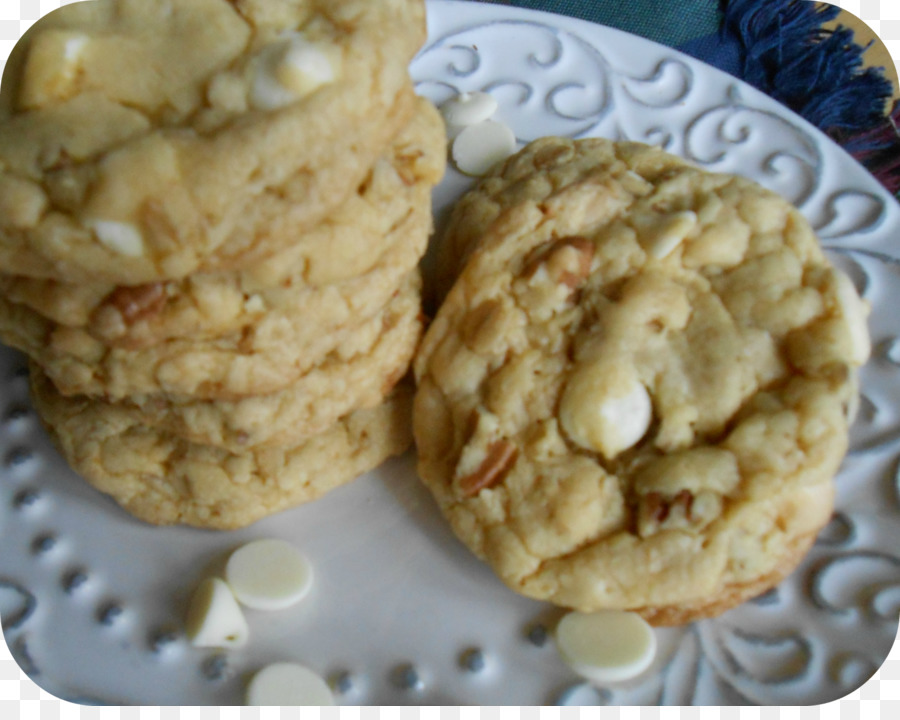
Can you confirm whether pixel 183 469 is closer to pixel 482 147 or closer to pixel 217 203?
pixel 217 203

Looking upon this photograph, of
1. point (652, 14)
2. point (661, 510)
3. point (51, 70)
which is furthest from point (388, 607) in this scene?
point (652, 14)

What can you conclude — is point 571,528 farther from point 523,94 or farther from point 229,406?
point 523,94

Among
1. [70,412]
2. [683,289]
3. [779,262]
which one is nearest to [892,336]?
[779,262]

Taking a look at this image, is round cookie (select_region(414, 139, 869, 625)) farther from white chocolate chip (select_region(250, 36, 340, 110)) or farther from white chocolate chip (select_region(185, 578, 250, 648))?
white chocolate chip (select_region(250, 36, 340, 110))

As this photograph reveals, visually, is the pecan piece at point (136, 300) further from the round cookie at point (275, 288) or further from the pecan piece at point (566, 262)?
the pecan piece at point (566, 262)

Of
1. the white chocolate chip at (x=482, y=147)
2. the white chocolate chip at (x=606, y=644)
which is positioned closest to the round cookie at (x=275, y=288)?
the white chocolate chip at (x=606, y=644)

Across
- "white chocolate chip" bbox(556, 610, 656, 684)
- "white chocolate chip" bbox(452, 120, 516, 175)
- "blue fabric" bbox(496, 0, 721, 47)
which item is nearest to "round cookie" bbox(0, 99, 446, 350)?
"white chocolate chip" bbox(556, 610, 656, 684)
